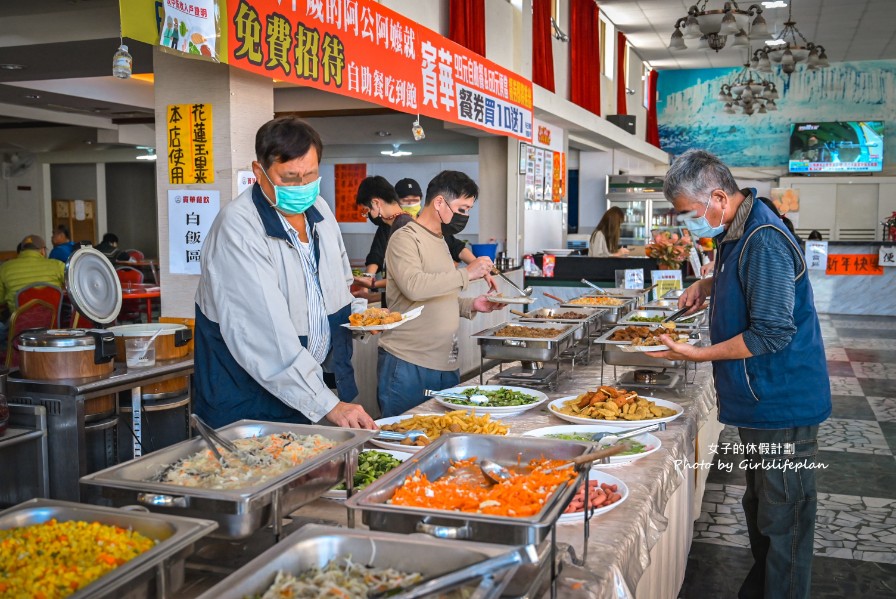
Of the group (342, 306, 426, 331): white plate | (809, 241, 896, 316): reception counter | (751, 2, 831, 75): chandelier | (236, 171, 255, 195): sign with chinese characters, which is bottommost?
(809, 241, 896, 316): reception counter

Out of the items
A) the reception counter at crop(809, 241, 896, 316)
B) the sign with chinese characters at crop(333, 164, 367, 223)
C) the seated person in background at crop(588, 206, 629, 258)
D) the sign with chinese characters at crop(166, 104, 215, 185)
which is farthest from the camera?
the sign with chinese characters at crop(333, 164, 367, 223)

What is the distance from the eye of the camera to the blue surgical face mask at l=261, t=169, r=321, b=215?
2029mm

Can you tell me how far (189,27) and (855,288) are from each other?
10.3 metres

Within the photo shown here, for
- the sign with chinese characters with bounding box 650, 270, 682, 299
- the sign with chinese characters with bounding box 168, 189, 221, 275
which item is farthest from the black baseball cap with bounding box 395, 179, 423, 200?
the sign with chinese characters with bounding box 168, 189, 221, 275

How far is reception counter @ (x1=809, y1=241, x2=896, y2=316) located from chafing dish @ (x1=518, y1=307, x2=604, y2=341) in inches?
309

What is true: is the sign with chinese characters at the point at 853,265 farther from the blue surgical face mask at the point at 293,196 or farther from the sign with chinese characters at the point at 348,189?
the blue surgical face mask at the point at 293,196

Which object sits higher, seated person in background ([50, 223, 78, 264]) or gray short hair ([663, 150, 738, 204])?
gray short hair ([663, 150, 738, 204])

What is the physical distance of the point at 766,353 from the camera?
233cm

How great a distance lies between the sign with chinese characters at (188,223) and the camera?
3.72 meters

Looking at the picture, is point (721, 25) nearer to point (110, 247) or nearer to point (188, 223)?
point (188, 223)

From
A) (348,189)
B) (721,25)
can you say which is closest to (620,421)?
(721,25)

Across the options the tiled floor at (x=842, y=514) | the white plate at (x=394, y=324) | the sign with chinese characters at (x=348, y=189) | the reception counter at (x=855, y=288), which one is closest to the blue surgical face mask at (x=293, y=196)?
the white plate at (x=394, y=324)

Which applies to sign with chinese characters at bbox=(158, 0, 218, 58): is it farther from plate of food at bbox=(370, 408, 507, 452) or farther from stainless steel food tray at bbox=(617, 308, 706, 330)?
stainless steel food tray at bbox=(617, 308, 706, 330)

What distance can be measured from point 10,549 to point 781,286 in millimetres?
1992
